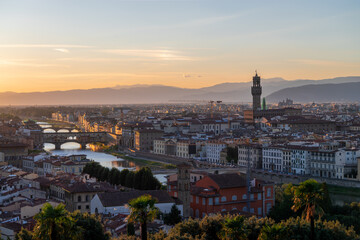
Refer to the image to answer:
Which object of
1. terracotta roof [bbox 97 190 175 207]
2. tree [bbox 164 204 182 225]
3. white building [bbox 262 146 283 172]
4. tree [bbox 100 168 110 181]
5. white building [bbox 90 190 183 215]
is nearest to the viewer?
tree [bbox 164 204 182 225]

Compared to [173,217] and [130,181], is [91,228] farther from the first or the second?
[130,181]

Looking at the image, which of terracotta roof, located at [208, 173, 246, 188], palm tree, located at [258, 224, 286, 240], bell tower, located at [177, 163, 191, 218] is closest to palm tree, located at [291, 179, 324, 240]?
palm tree, located at [258, 224, 286, 240]

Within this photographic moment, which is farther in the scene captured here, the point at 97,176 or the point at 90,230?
the point at 97,176

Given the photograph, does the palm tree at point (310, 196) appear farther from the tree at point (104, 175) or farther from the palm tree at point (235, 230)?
the tree at point (104, 175)

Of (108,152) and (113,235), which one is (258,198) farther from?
(108,152)

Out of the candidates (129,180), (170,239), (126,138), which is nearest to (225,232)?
(170,239)

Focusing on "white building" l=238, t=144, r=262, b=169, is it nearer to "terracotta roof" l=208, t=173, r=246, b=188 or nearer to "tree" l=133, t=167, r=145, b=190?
"tree" l=133, t=167, r=145, b=190
